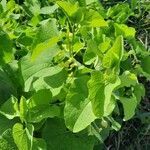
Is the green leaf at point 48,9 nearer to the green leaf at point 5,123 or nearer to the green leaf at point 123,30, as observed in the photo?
the green leaf at point 123,30

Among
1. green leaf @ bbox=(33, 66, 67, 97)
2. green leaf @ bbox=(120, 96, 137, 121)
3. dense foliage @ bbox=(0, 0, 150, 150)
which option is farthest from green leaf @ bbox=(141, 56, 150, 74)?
green leaf @ bbox=(33, 66, 67, 97)

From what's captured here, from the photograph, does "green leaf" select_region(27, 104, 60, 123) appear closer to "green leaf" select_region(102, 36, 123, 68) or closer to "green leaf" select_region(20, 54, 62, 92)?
"green leaf" select_region(20, 54, 62, 92)

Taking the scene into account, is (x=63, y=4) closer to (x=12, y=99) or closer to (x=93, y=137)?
(x=12, y=99)

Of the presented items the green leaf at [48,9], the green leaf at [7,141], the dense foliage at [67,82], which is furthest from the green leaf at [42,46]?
the green leaf at [48,9]

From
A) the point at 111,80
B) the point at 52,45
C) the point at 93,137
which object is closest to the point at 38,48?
the point at 52,45

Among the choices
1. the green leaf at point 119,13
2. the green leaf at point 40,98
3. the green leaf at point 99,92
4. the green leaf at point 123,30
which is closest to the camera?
the green leaf at point 99,92

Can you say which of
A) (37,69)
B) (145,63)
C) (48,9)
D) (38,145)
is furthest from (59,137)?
(48,9)

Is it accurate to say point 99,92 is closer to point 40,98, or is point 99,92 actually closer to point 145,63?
point 40,98
